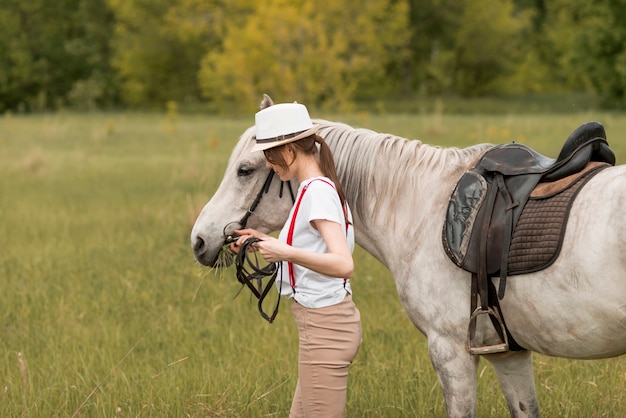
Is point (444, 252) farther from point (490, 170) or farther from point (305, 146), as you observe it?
point (305, 146)

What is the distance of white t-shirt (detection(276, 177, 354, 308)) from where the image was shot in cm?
306

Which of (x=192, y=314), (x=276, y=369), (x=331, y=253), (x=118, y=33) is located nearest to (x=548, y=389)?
(x=276, y=369)

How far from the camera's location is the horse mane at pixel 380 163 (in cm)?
369

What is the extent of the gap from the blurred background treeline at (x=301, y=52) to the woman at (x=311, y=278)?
32.2 meters

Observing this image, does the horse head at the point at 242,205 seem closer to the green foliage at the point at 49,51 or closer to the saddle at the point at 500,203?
the saddle at the point at 500,203

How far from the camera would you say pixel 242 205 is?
3.59m

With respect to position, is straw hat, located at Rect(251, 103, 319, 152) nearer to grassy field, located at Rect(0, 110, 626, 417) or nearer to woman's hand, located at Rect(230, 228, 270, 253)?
woman's hand, located at Rect(230, 228, 270, 253)


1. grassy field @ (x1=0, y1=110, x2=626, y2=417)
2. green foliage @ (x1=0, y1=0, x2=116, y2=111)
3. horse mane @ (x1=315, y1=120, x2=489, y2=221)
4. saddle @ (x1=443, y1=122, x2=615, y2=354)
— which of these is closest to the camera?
saddle @ (x1=443, y1=122, x2=615, y2=354)

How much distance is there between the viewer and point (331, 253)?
303cm

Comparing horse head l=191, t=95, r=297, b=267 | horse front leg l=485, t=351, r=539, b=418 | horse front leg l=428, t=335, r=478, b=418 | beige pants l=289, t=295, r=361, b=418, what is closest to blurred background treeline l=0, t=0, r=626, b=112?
horse head l=191, t=95, r=297, b=267

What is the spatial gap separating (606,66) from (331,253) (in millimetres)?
40854

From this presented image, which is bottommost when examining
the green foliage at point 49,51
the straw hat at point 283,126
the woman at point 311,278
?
the green foliage at point 49,51

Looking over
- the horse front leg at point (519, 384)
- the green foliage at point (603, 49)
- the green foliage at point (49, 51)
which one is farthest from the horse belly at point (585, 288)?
the green foliage at point (49, 51)

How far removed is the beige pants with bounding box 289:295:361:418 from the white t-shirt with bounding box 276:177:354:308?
5 centimetres
